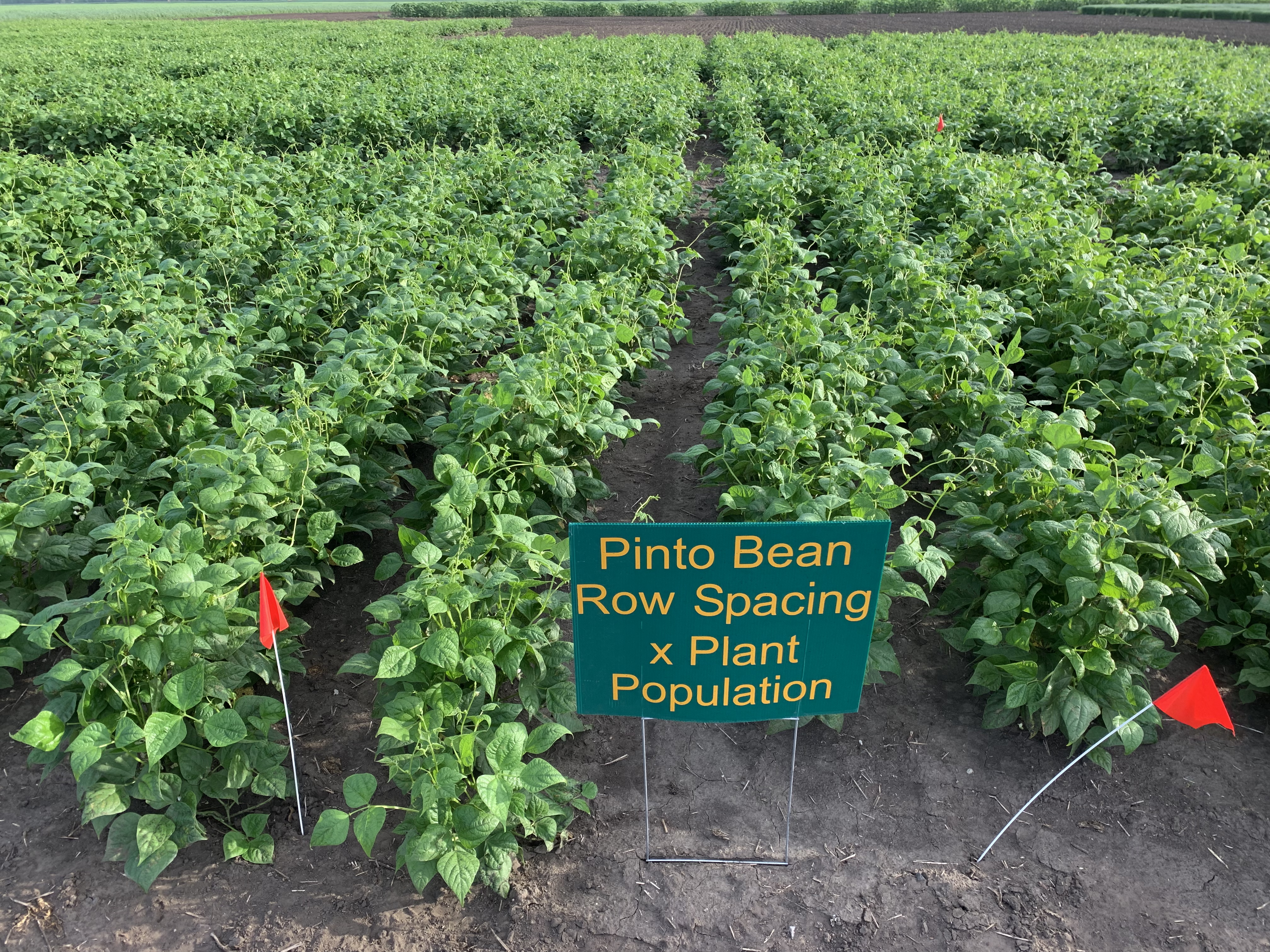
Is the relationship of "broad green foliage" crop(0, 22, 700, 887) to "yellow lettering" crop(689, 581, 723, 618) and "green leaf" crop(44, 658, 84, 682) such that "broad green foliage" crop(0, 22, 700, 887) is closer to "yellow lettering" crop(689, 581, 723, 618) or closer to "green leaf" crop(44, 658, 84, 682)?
"green leaf" crop(44, 658, 84, 682)

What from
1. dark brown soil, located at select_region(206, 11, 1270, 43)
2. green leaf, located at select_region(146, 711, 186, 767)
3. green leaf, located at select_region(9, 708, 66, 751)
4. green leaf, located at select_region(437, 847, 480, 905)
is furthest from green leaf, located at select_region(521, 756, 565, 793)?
dark brown soil, located at select_region(206, 11, 1270, 43)

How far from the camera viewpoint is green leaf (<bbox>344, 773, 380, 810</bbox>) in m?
2.29

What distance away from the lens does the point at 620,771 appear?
2967 millimetres

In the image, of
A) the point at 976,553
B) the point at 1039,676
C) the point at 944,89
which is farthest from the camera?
the point at 944,89

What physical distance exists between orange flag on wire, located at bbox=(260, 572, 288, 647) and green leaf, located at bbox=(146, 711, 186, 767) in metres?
0.33

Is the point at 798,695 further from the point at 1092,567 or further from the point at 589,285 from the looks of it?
the point at 589,285

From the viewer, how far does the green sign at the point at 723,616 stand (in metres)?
2.13

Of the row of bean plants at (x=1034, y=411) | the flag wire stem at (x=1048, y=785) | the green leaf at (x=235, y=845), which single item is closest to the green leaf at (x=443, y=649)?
the green leaf at (x=235, y=845)

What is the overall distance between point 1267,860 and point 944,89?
46.0ft

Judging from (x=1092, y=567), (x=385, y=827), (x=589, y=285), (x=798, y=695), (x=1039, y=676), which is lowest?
(x=385, y=827)

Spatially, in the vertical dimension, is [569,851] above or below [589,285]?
below

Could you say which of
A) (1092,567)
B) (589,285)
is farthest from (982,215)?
(1092,567)

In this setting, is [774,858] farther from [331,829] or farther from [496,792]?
[331,829]

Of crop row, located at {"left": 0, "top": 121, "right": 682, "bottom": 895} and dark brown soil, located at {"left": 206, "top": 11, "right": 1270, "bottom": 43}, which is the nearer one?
Answer: crop row, located at {"left": 0, "top": 121, "right": 682, "bottom": 895}
